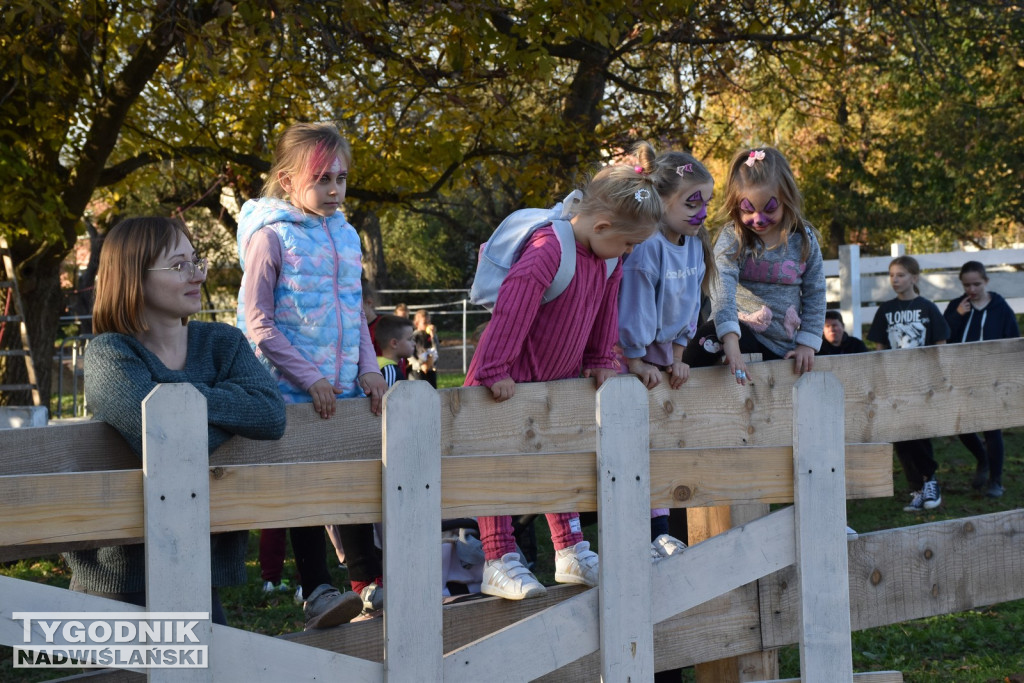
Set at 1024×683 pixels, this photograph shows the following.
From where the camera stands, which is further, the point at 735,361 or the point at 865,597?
the point at 735,361

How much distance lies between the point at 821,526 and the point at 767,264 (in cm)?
225

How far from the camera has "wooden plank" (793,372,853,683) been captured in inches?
103

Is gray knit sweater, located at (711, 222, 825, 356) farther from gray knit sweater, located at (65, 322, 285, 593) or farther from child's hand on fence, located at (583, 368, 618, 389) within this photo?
gray knit sweater, located at (65, 322, 285, 593)

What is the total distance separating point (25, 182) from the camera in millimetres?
7074

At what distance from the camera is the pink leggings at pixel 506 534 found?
129 inches

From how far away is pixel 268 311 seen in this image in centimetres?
379

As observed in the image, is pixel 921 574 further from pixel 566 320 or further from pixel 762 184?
pixel 762 184

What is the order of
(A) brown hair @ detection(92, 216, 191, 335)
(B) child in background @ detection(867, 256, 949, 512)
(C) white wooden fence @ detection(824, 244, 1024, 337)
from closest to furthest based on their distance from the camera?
1. (A) brown hair @ detection(92, 216, 191, 335)
2. (B) child in background @ detection(867, 256, 949, 512)
3. (C) white wooden fence @ detection(824, 244, 1024, 337)

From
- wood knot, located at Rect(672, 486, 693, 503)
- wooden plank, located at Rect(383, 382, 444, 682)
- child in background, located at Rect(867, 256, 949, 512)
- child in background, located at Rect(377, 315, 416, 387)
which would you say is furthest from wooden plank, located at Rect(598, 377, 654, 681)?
child in background, located at Rect(867, 256, 949, 512)

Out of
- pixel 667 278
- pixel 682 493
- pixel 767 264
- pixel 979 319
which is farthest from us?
pixel 979 319

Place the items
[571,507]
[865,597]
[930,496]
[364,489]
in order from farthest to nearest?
[930,496] → [865,597] → [571,507] → [364,489]

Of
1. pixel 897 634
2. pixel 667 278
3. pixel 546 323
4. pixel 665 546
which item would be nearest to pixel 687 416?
pixel 665 546

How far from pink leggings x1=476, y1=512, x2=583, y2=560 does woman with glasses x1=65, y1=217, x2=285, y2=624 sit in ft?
2.49

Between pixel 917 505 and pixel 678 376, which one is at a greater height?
pixel 678 376
